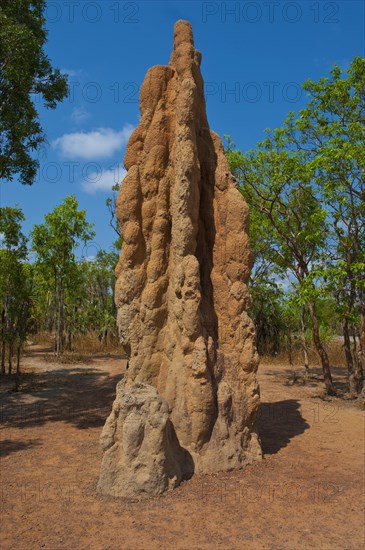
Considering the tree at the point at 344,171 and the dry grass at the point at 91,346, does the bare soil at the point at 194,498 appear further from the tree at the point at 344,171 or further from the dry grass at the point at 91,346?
the dry grass at the point at 91,346

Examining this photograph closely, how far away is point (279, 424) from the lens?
381 inches

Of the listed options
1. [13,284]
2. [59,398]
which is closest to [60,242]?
[13,284]

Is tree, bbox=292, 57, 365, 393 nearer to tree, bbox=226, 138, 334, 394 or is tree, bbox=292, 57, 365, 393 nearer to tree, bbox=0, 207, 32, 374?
tree, bbox=226, 138, 334, 394

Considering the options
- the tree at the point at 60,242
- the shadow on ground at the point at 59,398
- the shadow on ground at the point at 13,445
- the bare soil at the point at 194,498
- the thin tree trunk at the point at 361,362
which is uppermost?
the tree at the point at 60,242

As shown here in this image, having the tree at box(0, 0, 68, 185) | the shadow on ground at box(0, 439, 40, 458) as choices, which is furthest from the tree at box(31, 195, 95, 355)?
the shadow on ground at box(0, 439, 40, 458)

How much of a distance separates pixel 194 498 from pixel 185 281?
9.10ft

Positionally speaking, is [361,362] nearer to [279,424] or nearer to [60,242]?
[279,424]

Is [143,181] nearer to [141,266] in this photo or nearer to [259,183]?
[141,266]

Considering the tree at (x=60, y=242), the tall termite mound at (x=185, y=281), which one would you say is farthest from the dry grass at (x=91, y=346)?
the tall termite mound at (x=185, y=281)

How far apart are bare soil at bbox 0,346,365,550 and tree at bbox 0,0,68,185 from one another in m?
6.31

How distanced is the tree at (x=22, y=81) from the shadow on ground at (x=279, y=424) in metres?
8.44

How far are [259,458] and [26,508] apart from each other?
3297 mm

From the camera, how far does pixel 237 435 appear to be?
21.6 feet

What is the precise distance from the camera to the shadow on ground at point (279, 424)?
8.13 m
